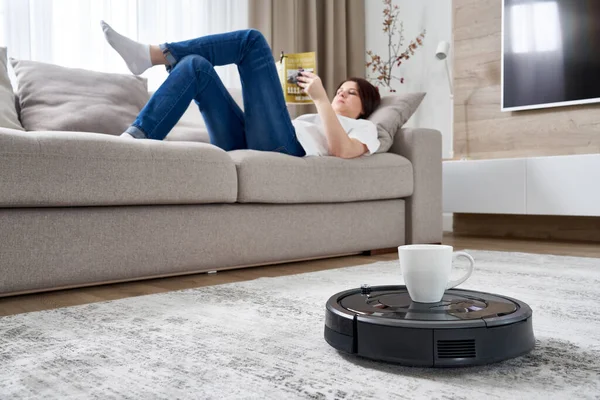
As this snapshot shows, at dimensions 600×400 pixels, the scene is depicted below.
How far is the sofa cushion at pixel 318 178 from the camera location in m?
2.24

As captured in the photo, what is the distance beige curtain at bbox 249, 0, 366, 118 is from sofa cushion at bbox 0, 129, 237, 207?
2385 mm

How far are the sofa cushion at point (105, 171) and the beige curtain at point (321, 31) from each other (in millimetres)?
2385

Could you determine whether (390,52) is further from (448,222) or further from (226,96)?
(226,96)

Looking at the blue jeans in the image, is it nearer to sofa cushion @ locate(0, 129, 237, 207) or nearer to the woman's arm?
the woman's arm

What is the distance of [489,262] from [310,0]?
9.64 feet

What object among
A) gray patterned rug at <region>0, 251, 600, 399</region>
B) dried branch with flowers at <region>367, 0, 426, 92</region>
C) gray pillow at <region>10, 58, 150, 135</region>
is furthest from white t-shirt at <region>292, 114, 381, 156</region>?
dried branch with flowers at <region>367, 0, 426, 92</region>

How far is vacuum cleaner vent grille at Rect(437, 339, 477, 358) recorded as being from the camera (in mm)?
902

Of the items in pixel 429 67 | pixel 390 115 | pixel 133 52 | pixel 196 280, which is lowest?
pixel 196 280

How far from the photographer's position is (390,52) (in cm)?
477

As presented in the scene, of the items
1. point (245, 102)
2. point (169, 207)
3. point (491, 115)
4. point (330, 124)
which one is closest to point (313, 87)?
point (330, 124)

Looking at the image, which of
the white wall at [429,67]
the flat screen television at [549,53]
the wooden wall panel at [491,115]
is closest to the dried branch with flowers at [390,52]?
the white wall at [429,67]

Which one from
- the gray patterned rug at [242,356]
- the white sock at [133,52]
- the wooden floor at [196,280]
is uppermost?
the white sock at [133,52]

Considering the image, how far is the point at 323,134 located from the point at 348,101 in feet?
0.96

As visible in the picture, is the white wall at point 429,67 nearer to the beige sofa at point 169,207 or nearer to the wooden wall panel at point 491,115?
the wooden wall panel at point 491,115
